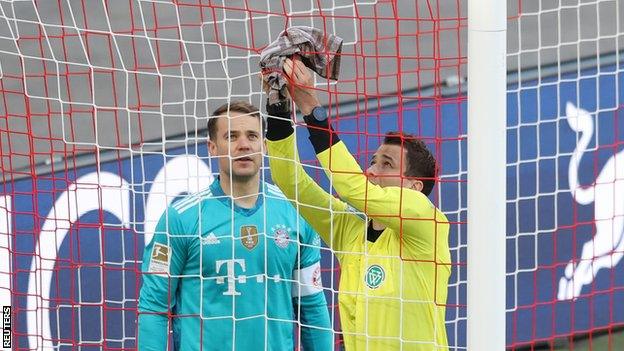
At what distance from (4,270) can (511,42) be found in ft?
7.63

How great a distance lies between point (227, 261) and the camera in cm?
445

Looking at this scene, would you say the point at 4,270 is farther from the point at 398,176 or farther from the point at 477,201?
the point at 477,201

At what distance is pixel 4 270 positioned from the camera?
16.3 feet

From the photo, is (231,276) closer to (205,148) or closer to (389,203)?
(389,203)

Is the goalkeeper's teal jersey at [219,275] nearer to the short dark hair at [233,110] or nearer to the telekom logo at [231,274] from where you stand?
the telekom logo at [231,274]

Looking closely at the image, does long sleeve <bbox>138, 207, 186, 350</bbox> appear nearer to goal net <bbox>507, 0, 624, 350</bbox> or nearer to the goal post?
the goal post

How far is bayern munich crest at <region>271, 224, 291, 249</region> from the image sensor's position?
4.47m

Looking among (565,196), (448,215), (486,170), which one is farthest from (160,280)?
(565,196)

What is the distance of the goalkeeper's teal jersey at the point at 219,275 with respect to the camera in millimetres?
4441

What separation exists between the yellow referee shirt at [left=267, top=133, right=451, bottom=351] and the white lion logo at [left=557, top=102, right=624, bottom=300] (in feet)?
5.41

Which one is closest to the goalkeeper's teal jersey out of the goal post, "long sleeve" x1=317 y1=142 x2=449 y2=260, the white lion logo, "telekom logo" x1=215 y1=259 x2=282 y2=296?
"telekom logo" x1=215 y1=259 x2=282 y2=296

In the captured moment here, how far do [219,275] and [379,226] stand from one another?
2.08 ft

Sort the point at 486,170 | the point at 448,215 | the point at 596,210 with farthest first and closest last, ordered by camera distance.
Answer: the point at 596,210
the point at 448,215
the point at 486,170

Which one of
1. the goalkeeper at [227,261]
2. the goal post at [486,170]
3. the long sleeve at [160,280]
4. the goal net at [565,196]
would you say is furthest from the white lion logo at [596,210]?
the goal post at [486,170]
